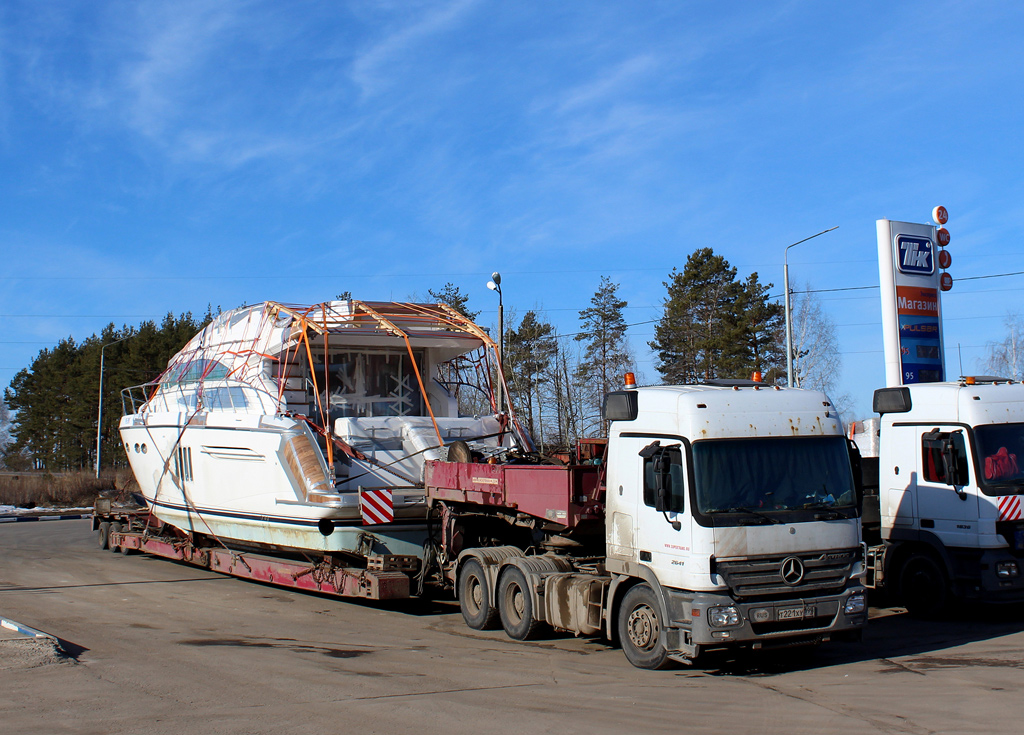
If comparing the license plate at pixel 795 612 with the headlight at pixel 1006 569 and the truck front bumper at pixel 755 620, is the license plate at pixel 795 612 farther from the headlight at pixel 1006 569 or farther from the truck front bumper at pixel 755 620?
the headlight at pixel 1006 569

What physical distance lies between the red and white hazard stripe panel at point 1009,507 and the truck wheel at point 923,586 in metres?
1.04

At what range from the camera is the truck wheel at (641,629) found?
8.23m

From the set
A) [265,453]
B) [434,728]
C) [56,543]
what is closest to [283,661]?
[434,728]

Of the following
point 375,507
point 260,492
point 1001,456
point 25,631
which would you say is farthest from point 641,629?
point 260,492

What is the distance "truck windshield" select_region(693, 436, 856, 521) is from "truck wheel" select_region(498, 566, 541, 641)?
280 centimetres

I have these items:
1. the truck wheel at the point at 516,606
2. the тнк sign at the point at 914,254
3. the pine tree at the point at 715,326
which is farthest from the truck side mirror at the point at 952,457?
the pine tree at the point at 715,326

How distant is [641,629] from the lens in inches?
333

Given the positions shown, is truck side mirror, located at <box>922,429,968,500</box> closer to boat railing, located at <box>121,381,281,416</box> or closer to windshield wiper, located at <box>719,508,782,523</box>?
windshield wiper, located at <box>719,508,782,523</box>

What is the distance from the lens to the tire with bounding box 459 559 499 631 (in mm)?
10570

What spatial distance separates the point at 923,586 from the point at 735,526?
4873 millimetres

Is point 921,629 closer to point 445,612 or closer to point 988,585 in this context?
point 988,585

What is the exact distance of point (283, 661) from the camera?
8898 mm

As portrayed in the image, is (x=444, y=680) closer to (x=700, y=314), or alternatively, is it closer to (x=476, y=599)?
(x=476, y=599)

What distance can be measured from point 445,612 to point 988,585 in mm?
6819
